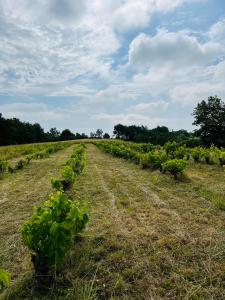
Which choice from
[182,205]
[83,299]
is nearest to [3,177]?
[182,205]

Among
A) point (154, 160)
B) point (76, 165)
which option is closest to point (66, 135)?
point (76, 165)

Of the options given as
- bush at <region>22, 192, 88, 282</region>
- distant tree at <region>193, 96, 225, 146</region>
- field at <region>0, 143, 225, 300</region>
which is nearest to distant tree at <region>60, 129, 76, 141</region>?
distant tree at <region>193, 96, 225, 146</region>

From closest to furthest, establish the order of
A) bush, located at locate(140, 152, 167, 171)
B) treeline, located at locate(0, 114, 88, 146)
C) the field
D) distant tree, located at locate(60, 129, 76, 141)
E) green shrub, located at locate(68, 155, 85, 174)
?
1. the field
2. green shrub, located at locate(68, 155, 85, 174)
3. bush, located at locate(140, 152, 167, 171)
4. treeline, located at locate(0, 114, 88, 146)
5. distant tree, located at locate(60, 129, 76, 141)

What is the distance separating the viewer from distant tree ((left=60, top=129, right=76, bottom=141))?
10262cm

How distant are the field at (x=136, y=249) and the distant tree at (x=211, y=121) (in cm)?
3724

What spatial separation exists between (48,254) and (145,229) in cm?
230

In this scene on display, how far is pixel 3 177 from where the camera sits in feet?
43.3

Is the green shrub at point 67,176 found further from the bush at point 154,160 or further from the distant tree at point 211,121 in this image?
the distant tree at point 211,121

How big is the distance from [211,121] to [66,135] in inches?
2601

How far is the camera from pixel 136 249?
4.73 m

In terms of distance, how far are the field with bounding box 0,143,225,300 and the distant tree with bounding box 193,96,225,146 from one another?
37.2 metres

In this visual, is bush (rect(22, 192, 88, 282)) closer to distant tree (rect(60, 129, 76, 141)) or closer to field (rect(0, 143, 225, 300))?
field (rect(0, 143, 225, 300))

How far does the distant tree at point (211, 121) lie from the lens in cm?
4388

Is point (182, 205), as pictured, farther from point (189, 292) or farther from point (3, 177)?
point (3, 177)
